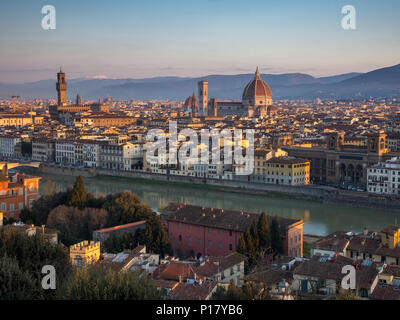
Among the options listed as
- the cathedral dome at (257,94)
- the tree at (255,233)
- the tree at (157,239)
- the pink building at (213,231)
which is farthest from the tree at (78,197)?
the cathedral dome at (257,94)

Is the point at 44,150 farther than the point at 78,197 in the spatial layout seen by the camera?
Yes

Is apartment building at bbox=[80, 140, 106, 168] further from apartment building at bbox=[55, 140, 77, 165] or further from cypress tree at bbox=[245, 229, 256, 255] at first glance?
cypress tree at bbox=[245, 229, 256, 255]

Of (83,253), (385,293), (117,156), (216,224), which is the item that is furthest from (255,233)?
(117,156)

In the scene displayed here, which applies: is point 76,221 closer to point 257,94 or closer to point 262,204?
point 262,204
